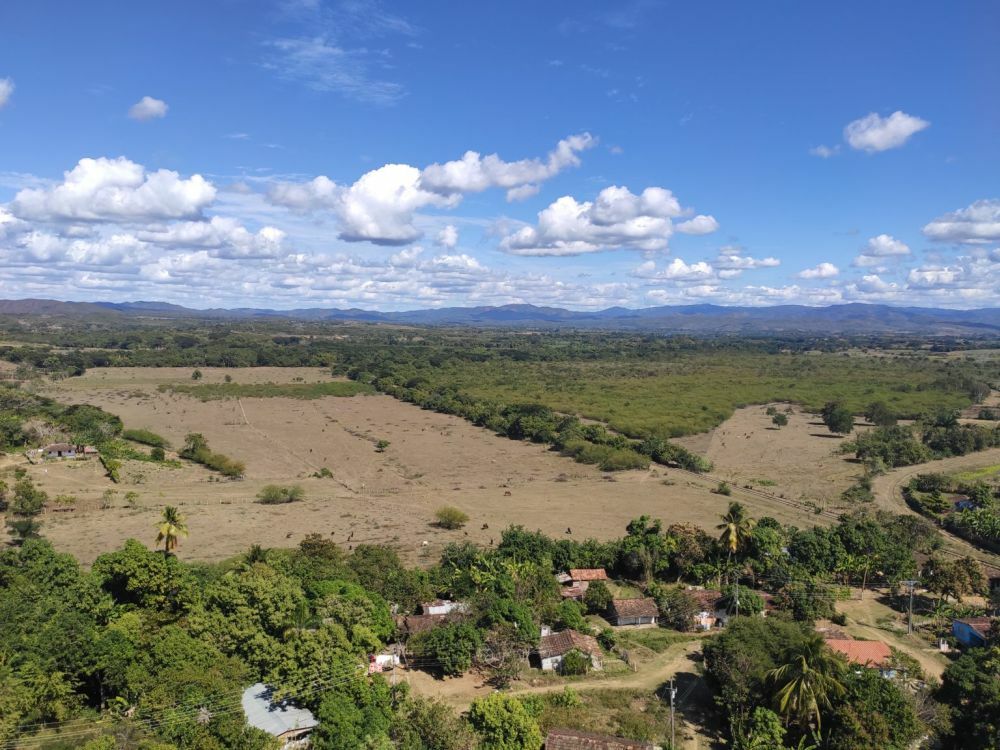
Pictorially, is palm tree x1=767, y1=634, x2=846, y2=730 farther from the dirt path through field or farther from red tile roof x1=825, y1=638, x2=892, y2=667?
the dirt path through field

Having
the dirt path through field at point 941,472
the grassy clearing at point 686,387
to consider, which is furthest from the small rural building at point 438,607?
the grassy clearing at point 686,387

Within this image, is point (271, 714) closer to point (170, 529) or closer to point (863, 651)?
point (170, 529)

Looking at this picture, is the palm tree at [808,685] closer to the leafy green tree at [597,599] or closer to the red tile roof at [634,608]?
the red tile roof at [634,608]

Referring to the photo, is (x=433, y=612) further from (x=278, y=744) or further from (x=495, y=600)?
(x=278, y=744)

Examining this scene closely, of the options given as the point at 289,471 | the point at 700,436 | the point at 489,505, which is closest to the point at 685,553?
the point at 489,505

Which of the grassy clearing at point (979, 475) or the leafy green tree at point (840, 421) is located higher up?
the leafy green tree at point (840, 421)
